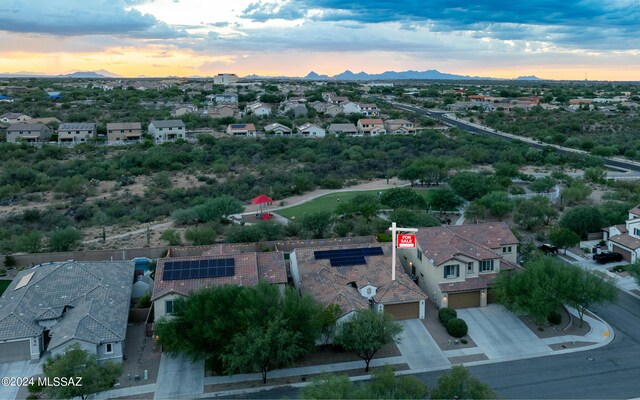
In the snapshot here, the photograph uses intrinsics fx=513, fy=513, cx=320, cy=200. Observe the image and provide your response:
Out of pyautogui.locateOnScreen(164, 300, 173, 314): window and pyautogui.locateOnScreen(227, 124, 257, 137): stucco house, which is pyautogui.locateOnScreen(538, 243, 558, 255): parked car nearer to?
pyautogui.locateOnScreen(164, 300, 173, 314): window

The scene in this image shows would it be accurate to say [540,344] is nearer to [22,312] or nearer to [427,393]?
[427,393]

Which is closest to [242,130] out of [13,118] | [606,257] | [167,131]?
[167,131]

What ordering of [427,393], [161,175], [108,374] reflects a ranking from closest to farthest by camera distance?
[427,393]
[108,374]
[161,175]

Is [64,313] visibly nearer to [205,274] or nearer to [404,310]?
[205,274]

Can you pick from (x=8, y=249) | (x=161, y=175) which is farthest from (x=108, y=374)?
(x=161, y=175)

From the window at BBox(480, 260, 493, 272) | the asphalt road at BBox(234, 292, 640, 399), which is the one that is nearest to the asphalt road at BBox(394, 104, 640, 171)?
the window at BBox(480, 260, 493, 272)

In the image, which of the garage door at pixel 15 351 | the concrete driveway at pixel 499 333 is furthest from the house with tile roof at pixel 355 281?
the garage door at pixel 15 351
